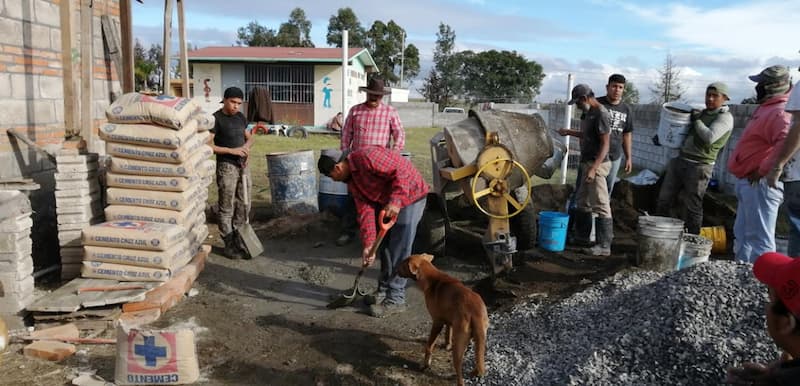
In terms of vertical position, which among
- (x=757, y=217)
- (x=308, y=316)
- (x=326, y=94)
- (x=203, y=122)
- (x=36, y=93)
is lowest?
(x=308, y=316)

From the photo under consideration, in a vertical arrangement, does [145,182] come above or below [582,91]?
below

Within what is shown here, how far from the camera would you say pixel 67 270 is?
478 centimetres

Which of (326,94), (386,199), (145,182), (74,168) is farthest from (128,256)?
(326,94)

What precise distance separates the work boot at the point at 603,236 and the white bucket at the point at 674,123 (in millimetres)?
987

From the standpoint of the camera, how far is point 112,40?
6.08m

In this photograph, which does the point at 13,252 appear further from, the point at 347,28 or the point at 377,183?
the point at 347,28

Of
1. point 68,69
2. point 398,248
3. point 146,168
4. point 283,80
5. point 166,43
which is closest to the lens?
point 398,248

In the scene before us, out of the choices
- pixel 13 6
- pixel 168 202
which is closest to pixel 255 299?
pixel 168 202

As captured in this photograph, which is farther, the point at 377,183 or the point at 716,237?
the point at 716,237

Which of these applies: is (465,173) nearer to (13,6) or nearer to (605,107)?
(605,107)

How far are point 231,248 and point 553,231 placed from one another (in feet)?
11.2

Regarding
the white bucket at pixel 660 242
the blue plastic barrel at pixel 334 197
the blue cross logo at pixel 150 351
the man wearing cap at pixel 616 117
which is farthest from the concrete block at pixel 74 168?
the man wearing cap at pixel 616 117

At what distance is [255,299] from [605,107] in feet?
12.8

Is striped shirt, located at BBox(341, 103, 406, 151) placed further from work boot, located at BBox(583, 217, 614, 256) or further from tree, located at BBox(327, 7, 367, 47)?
tree, located at BBox(327, 7, 367, 47)
